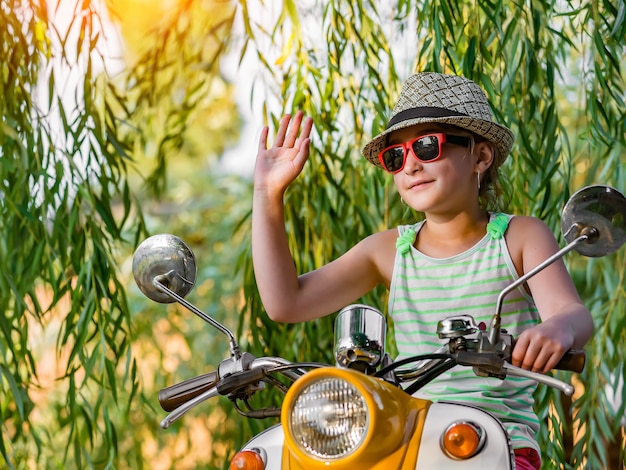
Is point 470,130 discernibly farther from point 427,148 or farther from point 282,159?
point 282,159

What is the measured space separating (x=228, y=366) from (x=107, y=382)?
6.30 feet

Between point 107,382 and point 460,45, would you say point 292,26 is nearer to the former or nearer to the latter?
point 460,45

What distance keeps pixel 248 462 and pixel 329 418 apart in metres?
0.28

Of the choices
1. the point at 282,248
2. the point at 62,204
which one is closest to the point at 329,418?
the point at 282,248

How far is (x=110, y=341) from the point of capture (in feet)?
12.0

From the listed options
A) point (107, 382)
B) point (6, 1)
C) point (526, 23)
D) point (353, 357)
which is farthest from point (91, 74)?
point (353, 357)

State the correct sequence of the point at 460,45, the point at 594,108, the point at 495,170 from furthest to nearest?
the point at 460,45
the point at 594,108
the point at 495,170

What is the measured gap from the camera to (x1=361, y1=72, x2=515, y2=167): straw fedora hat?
237 cm

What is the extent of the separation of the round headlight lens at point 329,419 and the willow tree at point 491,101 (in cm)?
193

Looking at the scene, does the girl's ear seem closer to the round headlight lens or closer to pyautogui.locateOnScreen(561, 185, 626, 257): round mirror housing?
pyautogui.locateOnScreen(561, 185, 626, 257): round mirror housing

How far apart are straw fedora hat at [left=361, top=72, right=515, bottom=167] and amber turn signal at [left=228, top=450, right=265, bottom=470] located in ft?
2.94

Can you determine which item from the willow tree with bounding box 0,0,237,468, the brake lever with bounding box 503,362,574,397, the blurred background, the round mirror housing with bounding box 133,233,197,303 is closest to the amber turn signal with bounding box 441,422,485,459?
the brake lever with bounding box 503,362,574,397

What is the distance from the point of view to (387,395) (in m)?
1.62

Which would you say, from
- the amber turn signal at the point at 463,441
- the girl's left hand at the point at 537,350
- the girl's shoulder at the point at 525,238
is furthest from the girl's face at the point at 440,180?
the amber turn signal at the point at 463,441
